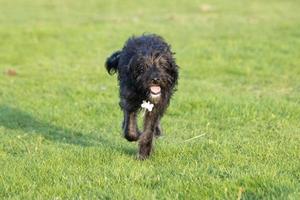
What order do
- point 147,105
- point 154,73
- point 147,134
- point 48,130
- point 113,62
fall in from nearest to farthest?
point 154,73 < point 147,105 < point 147,134 < point 113,62 < point 48,130

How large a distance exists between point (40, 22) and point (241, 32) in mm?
8315

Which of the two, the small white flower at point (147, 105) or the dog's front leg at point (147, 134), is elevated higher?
the small white flower at point (147, 105)

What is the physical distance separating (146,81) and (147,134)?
3.21 ft

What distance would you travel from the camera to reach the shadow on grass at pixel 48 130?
33.9 feet

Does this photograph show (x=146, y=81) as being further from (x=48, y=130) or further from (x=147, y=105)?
(x=48, y=130)

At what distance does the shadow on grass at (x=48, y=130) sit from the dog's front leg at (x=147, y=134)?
0.38 metres

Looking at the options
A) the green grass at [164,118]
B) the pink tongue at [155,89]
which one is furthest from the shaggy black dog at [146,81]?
the green grass at [164,118]

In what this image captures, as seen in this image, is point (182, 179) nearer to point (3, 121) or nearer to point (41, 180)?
point (41, 180)

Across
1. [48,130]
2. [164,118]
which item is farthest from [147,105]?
[164,118]

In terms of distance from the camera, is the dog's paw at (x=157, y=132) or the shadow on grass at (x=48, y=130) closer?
the dog's paw at (x=157, y=132)

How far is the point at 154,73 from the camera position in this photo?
848cm

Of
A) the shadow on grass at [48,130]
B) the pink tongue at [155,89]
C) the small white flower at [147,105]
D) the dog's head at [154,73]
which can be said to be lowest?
the shadow on grass at [48,130]

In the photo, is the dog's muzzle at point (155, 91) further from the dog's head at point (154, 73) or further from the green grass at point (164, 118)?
the green grass at point (164, 118)

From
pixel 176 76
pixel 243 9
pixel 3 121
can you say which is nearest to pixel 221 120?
pixel 176 76
